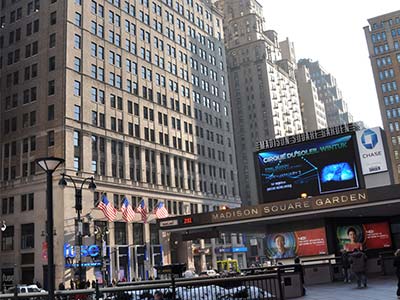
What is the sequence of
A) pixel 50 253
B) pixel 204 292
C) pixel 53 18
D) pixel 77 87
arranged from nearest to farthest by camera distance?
pixel 50 253
pixel 204 292
pixel 77 87
pixel 53 18

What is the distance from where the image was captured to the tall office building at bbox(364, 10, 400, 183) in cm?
13175

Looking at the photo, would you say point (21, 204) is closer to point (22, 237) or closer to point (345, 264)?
point (22, 237)

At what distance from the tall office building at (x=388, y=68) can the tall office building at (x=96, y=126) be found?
6322 centimetres

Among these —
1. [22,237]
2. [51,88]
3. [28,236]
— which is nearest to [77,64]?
[51,88]

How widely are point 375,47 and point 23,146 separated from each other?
4276 inches

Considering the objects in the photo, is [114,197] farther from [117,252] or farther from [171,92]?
[171,92]

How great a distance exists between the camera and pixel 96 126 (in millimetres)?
70125

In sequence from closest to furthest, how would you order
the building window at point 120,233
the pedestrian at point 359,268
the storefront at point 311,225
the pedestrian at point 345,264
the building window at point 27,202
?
1. the pedestrian at point 359,268
2. the pedestrian at point 345,264
3. the storefront at point 311,225
4. the building window at point 27,202
5. the building window at point 120,233

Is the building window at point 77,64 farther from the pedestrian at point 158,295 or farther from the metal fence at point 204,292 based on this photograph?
the pedestrian at point 158,295

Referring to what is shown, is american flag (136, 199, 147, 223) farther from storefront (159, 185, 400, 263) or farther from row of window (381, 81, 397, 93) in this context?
row of window (381, 81, 397, 93)

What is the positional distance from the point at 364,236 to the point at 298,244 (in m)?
4.64

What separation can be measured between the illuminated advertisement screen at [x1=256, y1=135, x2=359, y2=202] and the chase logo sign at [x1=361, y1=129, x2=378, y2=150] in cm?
78

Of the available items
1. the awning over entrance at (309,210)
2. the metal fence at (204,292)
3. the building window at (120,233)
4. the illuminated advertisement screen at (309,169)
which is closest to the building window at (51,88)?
the building window at (120,233)

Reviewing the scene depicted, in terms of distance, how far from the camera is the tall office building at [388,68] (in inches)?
5187
